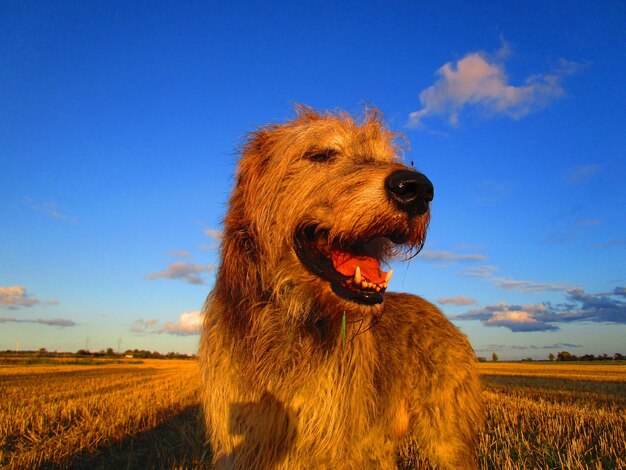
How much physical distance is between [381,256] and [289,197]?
2.86ft

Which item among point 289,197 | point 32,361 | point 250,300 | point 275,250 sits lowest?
point 32,361

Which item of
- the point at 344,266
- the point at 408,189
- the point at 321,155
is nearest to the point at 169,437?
the point at 344,266

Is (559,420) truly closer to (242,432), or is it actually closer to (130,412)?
(242,432)

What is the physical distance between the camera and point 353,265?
2.85 meters

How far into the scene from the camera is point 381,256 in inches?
131

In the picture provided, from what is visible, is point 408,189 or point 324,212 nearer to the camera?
point 408,189

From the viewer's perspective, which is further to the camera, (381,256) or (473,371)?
(473,371)

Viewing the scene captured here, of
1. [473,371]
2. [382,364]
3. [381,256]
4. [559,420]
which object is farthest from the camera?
[559,420]

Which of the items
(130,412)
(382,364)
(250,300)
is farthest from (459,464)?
(130,412)

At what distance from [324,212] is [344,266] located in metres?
0.38

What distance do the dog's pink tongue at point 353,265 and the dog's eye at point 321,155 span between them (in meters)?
0.86

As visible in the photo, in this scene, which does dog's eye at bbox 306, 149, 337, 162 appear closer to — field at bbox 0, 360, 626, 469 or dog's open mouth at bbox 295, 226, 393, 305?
dog's open mouth at bbox 295, 226, 393, 305

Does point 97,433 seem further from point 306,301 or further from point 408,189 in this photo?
point 408,189

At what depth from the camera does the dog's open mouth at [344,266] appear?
263 cm
